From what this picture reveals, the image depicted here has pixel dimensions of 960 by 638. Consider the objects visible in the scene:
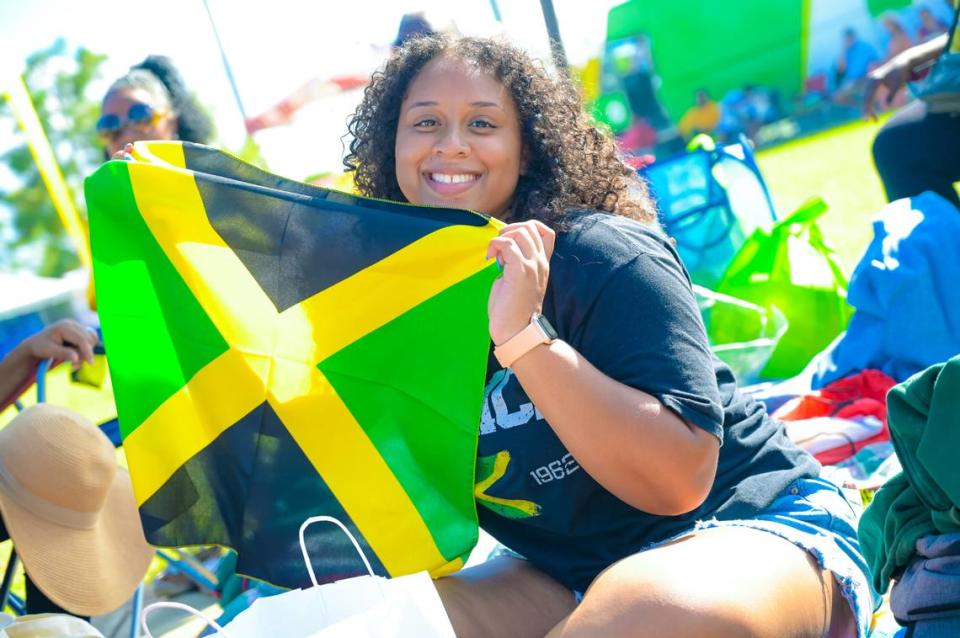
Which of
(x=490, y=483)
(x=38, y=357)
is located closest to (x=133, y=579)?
(x=38, y=357)

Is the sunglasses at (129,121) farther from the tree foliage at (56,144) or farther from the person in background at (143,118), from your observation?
the tree foliage at (56,144)

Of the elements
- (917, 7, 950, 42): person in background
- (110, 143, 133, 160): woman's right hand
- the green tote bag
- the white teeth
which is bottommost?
(917, 7, 950, 42): person in background

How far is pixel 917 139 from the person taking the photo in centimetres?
376

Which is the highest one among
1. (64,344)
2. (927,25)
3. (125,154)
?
(125,154)

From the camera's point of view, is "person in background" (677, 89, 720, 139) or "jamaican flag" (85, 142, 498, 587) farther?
"person in background" (677, 89, 720, 139)

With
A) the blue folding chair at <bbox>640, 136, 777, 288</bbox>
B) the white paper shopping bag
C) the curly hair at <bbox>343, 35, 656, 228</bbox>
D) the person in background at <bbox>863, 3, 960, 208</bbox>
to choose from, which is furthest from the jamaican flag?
the blue folding chair at <bbox>640, 136, 777, 288</bbox>

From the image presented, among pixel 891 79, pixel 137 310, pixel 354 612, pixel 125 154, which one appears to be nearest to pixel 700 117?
pixel 891 79

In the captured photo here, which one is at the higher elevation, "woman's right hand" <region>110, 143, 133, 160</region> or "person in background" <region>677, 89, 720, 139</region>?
"woman's right hand" <region>110, 143, 133, 160</region>

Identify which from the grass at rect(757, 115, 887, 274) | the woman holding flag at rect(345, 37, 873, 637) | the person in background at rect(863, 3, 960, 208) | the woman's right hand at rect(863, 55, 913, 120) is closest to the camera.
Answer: the woman holding flag at rect(345, 37, 873, 637)

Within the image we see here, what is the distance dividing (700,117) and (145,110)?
14.7 metres

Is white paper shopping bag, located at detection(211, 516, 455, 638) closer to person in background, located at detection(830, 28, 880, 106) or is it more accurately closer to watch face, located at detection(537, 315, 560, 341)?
watch face, located at detection(537, 315, 560, 341)

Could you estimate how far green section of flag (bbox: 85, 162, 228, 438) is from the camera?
2191 mm

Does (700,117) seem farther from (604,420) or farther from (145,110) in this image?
(604,420)

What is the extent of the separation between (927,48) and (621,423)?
9.87 ft
